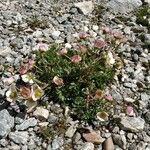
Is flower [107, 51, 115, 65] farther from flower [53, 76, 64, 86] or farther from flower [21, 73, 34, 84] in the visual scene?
flower [21, 73, 34, 84]

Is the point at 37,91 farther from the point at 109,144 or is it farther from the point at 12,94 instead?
the point at 109,144

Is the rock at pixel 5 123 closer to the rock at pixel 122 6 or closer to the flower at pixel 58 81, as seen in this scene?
the flower at pixel 58 81

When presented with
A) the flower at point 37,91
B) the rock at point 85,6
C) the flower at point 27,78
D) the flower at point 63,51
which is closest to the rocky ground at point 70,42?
the rock at point 85,6

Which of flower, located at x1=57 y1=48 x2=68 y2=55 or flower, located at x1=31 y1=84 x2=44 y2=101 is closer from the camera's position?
flower, located at x1=31 y1=84 x2=44 y2=101

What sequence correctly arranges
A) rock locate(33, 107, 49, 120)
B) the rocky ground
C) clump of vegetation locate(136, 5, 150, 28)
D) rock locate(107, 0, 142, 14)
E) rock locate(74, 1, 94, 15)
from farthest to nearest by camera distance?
rock locate(107, 0, 142, 14) < rock locate(74, 1, 94, 15) < clump of vegetation locate(136, 5, 150, 28) < rock locate(33, 107, 49, 120) < the rocky ground

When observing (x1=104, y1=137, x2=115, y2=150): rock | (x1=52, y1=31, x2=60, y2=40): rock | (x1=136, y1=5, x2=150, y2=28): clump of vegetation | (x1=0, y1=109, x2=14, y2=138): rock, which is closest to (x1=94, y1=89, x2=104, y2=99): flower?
(x1=104, y1=137, x2=115, y2=150): rock
